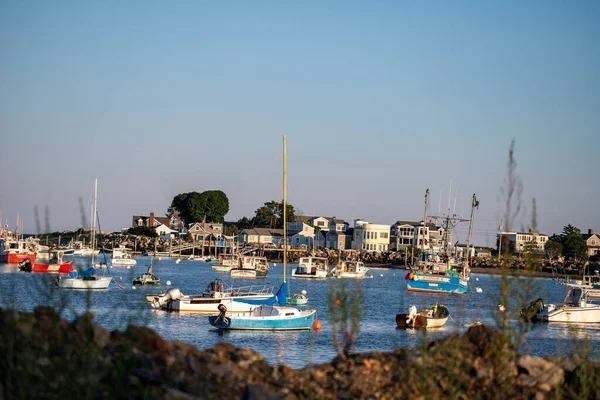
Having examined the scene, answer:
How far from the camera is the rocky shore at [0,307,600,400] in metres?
9.18

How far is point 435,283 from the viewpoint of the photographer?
276 ft

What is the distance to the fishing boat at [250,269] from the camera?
335 ft

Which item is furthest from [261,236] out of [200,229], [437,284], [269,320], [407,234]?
[269,320]

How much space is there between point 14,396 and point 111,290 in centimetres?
5928

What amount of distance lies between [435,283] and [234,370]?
7502 cm

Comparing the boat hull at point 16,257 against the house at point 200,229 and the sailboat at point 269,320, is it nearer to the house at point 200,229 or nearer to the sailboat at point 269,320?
the sailboat at point 269,320

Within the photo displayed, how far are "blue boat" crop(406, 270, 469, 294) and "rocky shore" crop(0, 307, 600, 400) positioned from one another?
70.3 metres

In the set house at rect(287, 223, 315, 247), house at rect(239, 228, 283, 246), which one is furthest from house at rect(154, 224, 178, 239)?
house at rect(287, 223, 315, 247)

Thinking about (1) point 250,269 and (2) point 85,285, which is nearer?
(2) point 85,285

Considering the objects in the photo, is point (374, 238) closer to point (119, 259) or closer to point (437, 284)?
point (119, 259)

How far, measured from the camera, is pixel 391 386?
37.9 feet

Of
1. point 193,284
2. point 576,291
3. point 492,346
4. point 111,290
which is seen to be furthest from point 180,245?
point 492,346

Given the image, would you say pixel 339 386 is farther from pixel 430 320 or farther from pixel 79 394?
pixel 430 320

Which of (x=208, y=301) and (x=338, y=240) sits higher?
(x=338, y=240)
